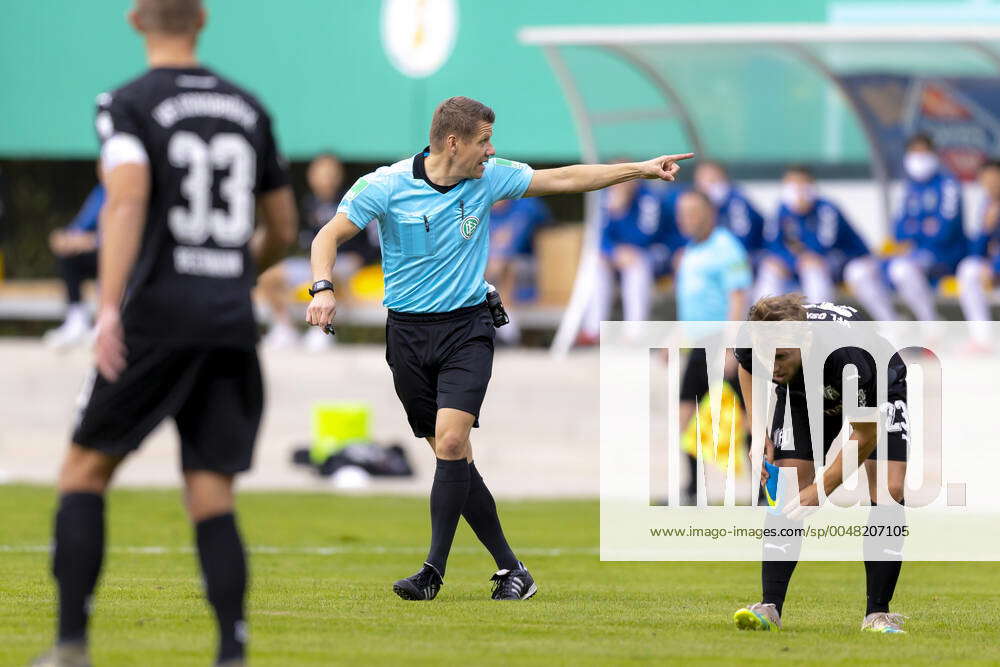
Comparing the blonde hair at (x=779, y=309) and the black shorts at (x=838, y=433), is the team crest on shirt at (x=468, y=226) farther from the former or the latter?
the black shorts at (x=838, y=433)

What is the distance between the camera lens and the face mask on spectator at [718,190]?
18609 millimetres

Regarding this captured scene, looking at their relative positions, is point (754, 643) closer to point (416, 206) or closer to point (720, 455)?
point (416, 206)

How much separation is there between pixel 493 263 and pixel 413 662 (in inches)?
534

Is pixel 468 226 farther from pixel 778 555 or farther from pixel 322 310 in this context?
pixel 778 555

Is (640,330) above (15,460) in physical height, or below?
above

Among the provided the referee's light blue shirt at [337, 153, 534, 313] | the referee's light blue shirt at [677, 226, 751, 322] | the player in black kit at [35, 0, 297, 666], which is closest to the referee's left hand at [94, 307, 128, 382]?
the player in black kit at [35, 0, 297, 666]

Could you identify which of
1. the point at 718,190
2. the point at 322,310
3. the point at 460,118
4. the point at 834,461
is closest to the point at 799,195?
the point at 718,190

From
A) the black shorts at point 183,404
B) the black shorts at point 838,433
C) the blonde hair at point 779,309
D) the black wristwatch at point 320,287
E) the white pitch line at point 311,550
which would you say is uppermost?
the black wristwatch at point 320,287

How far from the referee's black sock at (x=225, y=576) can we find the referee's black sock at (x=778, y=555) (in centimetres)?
271

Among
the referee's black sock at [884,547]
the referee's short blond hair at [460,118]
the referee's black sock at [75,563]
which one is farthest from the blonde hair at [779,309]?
the referee's black sock at [75,563]

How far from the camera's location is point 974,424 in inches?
639

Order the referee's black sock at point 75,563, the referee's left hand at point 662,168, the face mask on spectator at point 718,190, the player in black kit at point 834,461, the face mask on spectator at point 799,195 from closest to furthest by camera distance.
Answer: the referee's black sock at point 75,563 → the player in black kit at point 834,461 → the referee's left hand at point 662,168 → the face mask on spectator at point 718,190 → the face mask on spectator at point 799,195

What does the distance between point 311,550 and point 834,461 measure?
4.67 metres

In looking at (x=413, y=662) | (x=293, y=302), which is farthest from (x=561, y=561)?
(x=293, y=302)
